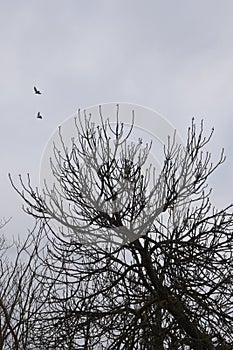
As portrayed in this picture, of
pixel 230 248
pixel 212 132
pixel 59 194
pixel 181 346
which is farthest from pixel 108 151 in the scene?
pixel 181 346

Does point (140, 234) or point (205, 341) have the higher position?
point (140, 234)

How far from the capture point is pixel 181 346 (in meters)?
5.51

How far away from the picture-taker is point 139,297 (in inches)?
235

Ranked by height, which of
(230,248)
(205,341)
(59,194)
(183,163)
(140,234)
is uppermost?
(59,194)

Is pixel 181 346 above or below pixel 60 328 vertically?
below

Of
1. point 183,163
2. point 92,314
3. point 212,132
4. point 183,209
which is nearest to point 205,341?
point 92,314

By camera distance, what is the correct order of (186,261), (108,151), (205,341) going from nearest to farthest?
(205,341), (186,261), (108,151)

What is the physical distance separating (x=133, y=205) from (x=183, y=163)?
100cm

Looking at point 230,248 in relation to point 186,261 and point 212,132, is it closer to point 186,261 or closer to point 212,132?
point 186,261

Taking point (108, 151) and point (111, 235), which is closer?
point (111, 235)

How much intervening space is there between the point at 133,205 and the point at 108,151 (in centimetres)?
89

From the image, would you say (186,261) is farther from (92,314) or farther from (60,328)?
(60,328)

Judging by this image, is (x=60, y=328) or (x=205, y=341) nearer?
(x=205, y=341)

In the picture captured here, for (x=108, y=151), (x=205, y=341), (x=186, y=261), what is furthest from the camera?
(x=108, y=151)
